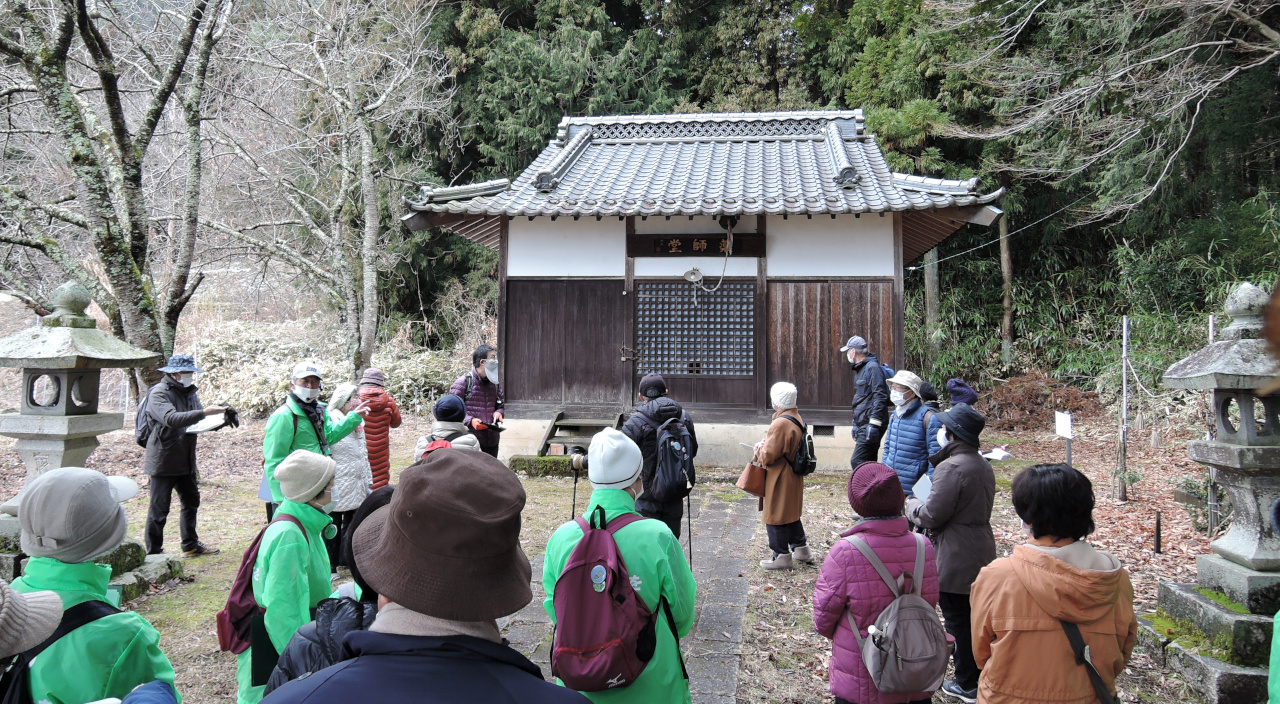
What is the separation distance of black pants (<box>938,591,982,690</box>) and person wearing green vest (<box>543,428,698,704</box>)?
1.86 metres

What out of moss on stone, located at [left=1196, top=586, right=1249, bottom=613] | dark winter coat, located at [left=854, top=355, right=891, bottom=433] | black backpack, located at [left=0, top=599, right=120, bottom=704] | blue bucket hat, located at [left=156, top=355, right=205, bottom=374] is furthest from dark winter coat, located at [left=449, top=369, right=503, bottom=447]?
moss on stone, located at [left=1196, top=586, right=1249, bottom=613]

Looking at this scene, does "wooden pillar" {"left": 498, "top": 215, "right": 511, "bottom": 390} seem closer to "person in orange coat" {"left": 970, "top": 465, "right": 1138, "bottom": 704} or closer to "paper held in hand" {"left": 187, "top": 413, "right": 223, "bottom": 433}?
"paper held in hand" {"left": 187, "top": 413, "right": 223, "bottom": 433}

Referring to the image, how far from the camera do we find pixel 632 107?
1811 centimetres

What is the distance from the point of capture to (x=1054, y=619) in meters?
2.55

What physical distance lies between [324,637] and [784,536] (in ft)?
14.3

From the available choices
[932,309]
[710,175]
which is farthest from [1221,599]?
[932,309]

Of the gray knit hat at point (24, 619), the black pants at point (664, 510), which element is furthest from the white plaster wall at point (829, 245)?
the gray knit hat at point (24, 619)

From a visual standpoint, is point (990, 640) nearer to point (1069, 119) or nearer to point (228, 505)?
point (228, 505)

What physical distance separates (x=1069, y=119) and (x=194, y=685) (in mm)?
12882

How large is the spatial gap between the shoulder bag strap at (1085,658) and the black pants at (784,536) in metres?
3.28

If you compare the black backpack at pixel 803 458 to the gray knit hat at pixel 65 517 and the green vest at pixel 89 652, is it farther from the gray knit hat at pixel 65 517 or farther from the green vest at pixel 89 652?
the gray knit hat at pixel 65 517

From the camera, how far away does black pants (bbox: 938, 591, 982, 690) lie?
386 centimetres

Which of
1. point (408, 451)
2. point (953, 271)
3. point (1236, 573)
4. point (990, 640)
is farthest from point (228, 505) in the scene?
point (953, 271)

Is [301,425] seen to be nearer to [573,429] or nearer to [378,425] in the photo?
[378,425]
